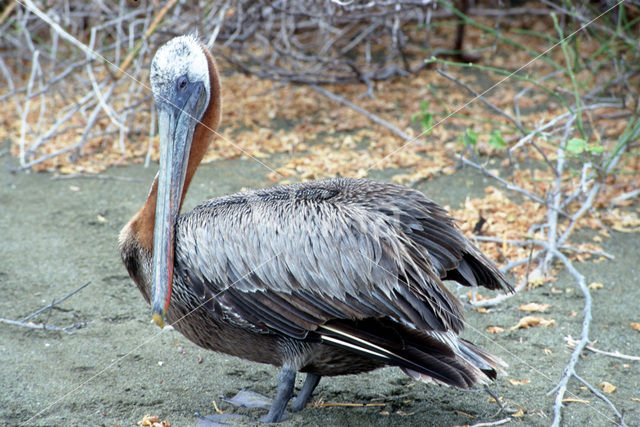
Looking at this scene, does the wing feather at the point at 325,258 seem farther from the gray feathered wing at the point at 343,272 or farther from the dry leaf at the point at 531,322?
the dry leaf at the point at 531,322

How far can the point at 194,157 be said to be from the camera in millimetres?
2840

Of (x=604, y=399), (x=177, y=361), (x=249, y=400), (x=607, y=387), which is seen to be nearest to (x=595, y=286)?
(x=607, y=387)

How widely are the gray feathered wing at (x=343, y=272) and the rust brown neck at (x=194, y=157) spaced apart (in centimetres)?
15

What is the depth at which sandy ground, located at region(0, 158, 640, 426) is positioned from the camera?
2.68 meters

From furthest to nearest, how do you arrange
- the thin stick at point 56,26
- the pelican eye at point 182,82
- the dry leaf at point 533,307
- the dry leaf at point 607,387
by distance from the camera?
the thin stick at point 56,26
the dry leaf at point 533,307
the dry leaf at point 607,387
the pelican eye at point 182,82

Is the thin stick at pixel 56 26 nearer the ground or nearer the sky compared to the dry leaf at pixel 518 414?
nearer the sky

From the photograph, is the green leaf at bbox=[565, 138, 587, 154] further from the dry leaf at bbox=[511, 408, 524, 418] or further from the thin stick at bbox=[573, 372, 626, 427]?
the dry leaf at bbox=[511, 408, 524, 418]

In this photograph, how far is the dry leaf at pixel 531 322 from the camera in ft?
10.8

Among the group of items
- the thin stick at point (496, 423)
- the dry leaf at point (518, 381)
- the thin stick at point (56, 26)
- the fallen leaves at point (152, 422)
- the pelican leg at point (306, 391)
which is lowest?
the fallen leaves at point (152, 422)

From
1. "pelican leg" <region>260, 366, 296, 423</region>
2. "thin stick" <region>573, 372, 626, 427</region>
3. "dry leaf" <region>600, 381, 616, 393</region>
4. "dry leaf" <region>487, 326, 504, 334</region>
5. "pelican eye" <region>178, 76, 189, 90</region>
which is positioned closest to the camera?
"thin stick" <region>573, 372, 626, 427</region>

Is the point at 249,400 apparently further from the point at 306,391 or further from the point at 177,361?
the point at 177,361

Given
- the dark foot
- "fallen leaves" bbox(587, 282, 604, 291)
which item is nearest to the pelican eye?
the dark foot

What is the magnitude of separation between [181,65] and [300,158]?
240cm

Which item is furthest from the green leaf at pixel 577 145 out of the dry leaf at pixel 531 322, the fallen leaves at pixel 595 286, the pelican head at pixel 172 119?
the pelican head at pixel 172 119
